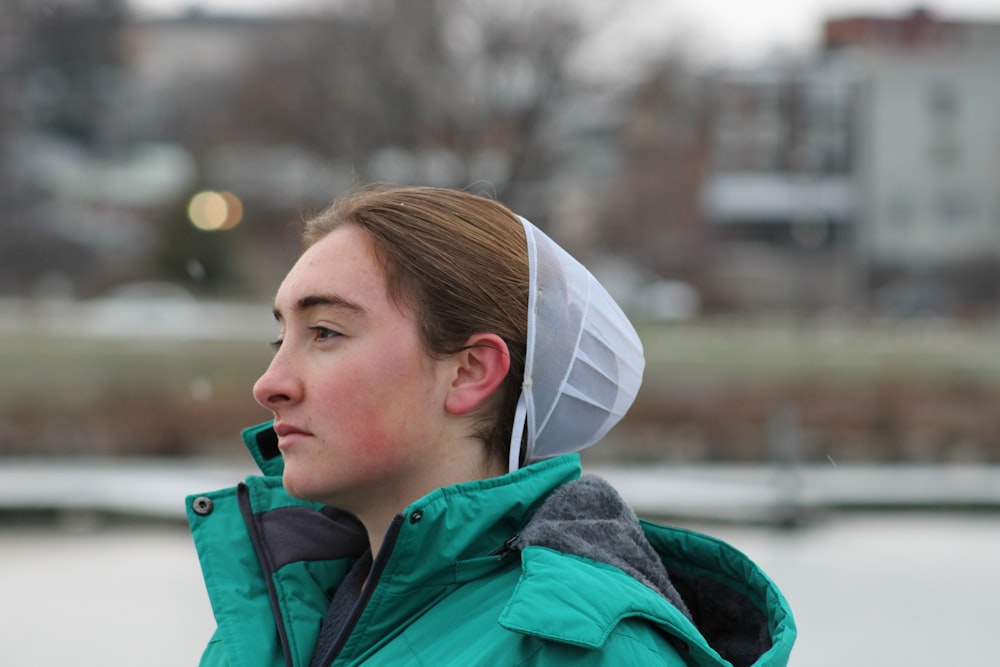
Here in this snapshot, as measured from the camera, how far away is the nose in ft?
6.16

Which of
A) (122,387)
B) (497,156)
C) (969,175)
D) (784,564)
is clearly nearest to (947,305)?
(969,175)

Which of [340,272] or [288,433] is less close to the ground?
[340,272]

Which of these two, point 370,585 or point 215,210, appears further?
point 215,210

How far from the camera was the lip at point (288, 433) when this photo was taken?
188 centimetres

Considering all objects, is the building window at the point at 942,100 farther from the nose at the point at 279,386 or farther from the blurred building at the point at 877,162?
the nose at the point at 279,386

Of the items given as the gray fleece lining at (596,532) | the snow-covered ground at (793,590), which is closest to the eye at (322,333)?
the gray fleece lining at (596,532)

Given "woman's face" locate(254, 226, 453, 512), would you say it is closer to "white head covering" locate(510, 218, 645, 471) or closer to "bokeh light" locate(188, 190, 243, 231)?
"white head covering" locate(510, 218, 645, 471)

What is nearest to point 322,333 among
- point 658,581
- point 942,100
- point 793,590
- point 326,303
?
point 326,303

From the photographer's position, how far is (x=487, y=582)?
5.93 feet

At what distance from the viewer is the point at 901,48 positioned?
36.0 m

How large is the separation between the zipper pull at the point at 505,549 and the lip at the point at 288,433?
0.31 meters

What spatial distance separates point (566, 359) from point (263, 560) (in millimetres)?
541

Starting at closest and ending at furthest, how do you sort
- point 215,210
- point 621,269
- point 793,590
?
1. point 793,590
2. point 215,210
3. point 621,269

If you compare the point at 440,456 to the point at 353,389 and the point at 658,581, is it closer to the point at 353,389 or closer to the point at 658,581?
the point at 353,389
